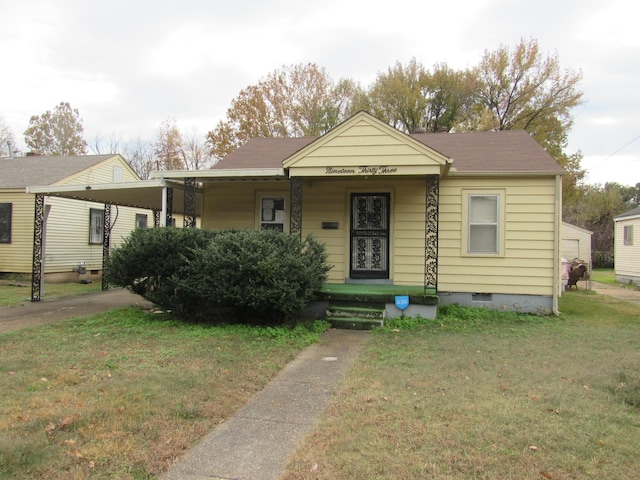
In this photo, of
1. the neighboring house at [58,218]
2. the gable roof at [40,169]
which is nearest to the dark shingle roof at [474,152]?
the neighboring house at [58,218]

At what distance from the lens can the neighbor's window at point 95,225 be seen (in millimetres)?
17111

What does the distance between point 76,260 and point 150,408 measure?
15.0 metres

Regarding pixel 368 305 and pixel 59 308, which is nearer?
pixel 368 305

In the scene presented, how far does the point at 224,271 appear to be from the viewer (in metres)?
6.88

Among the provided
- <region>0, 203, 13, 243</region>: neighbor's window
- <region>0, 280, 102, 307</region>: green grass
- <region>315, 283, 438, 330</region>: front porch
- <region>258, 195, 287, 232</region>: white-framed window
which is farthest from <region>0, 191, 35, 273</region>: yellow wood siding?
<region>315, 283, 438, 330</region>: front porch

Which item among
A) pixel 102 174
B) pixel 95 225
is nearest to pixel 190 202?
pixel 95 225

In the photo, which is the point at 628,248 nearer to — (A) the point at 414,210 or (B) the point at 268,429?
(A) the point at 414,210

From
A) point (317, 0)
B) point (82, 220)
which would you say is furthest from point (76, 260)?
point (317, 0)

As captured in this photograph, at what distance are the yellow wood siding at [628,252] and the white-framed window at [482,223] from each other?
13.5m

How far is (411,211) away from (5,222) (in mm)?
14456

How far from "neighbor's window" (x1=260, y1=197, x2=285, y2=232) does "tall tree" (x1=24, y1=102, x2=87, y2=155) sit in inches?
1563

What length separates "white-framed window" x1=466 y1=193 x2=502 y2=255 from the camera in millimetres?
9016

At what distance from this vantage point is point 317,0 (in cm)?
889

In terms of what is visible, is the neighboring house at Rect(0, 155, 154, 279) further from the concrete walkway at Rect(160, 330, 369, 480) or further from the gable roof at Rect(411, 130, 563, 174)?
the concrete walkway at Rect(160, 330, 369, 480)
